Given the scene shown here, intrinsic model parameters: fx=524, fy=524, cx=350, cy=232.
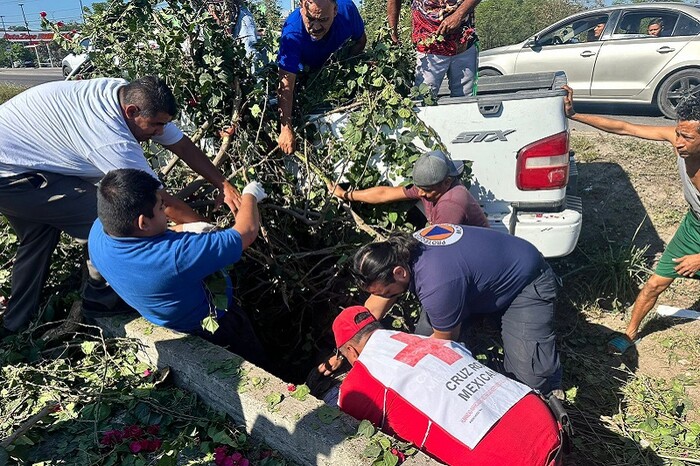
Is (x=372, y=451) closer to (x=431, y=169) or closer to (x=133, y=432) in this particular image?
(x=133, y=432)

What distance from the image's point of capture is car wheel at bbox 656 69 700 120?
295 inches

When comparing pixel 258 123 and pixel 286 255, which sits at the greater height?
pixel 258 123

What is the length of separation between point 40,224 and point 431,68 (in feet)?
10.2

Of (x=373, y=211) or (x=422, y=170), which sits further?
(x=373, y=211)

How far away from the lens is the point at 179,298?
260cm

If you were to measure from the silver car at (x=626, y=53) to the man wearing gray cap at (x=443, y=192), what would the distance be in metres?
5.95

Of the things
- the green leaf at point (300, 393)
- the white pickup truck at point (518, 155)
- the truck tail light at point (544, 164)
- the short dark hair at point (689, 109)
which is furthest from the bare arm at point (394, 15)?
the green leaf at point (300, 393)


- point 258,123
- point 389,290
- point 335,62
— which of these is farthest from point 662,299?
point 258,123

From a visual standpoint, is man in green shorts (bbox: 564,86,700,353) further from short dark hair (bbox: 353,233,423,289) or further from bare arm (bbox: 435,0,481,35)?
short dark hair (bbox: 353,233,423,289)

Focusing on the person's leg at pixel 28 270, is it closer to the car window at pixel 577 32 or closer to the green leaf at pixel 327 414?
the green leaf at pixel 327 414

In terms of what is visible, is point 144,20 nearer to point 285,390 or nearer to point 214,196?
point 214,196

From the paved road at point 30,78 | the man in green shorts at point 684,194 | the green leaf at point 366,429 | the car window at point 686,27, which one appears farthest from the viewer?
the paved road at point 30,78

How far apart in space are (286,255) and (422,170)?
1165mm

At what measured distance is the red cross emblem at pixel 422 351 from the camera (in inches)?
86.0
